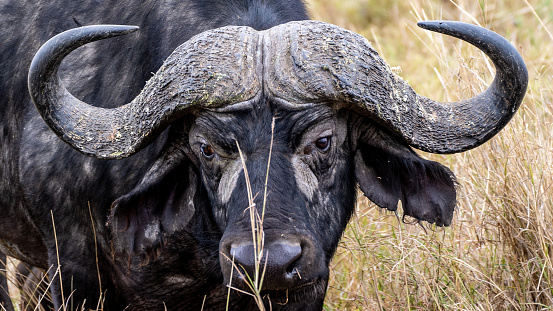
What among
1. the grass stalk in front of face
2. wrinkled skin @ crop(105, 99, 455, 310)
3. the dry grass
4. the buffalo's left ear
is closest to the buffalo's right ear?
wrinkled skin @ crop(105, 99, 455, 310)

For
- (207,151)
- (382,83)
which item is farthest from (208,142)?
(382,83)

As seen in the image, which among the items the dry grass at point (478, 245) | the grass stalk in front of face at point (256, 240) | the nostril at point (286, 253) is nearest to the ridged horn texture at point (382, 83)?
the grass stalk in front of face at point (256, 240)

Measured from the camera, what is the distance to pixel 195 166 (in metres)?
3.84

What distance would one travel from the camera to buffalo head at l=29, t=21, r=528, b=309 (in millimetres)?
3203

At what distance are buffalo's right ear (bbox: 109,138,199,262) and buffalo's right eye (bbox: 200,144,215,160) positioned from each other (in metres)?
0.25

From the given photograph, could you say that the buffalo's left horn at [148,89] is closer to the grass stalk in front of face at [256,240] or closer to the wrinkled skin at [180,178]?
the wrinkled skin at [180,178]

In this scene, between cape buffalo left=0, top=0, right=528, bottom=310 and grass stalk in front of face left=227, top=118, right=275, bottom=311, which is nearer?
grass stalk in front of face left=227, top=118, right=275, bottom=311

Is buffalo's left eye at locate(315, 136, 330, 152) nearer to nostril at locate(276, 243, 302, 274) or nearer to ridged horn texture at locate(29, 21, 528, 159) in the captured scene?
ridged horn texture at locate(29, 21, 528, 159)

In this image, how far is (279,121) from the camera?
11.1 ft

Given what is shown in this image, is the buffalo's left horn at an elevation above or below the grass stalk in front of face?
above

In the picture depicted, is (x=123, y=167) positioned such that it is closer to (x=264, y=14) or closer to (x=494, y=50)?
(x=264, y=14)

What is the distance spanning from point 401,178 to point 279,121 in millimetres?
837

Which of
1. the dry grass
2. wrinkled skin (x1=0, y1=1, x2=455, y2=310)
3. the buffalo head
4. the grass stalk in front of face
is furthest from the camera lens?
the dry grass

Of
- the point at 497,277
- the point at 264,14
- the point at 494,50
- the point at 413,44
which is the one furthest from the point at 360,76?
the point at 413,44
